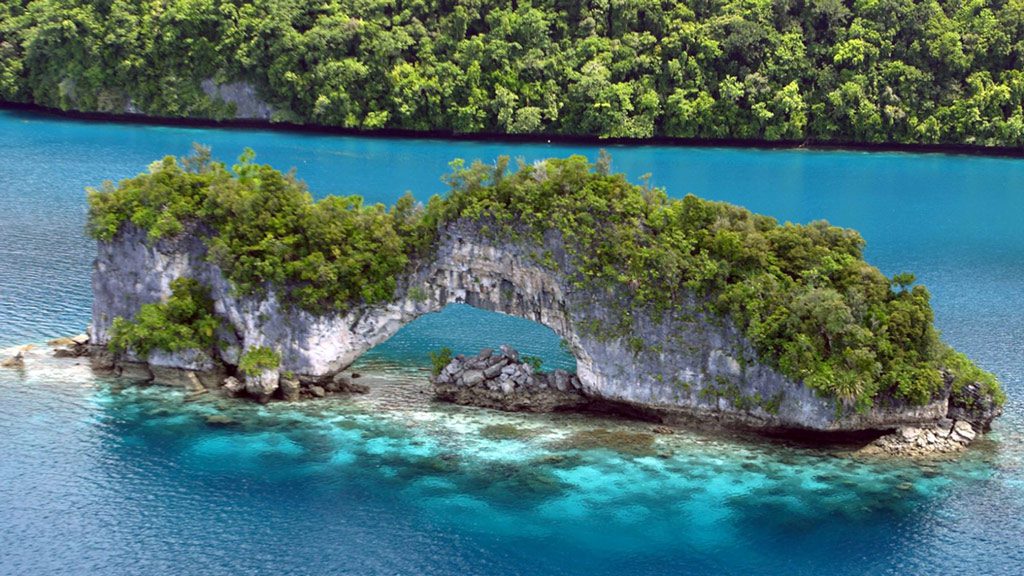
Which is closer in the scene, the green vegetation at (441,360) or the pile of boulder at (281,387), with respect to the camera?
the pile of boulder at (281,387)

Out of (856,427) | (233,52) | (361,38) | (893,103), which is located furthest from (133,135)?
(856,427)

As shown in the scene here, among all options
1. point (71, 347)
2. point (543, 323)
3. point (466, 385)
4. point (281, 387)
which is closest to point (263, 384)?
point (281, 387)

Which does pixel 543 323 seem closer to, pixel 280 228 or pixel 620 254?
pixel 620 254

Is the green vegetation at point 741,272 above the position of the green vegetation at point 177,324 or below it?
above

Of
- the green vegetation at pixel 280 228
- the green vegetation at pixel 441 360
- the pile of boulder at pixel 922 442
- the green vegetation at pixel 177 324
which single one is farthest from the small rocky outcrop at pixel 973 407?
the green vegetation at pixel 177 324

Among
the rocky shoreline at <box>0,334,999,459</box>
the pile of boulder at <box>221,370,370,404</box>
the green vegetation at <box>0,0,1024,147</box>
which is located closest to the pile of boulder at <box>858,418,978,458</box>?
the rocky shoreline at <box>0,334,999,459</box>

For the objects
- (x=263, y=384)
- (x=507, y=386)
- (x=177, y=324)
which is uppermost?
(x=177, y=324)

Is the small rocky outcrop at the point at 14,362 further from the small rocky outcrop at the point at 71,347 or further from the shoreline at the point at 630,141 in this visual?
the shoreline at the point at 630,141
